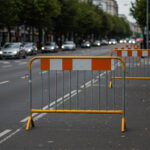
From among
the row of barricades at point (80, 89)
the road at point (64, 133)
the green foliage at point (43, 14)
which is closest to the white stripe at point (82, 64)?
the row of barricades at point (80, 89)

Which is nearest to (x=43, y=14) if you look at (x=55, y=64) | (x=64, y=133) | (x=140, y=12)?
(x=140, y=12)

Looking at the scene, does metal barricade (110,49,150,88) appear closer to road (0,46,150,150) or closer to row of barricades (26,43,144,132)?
row of barricades (26,43,144,132)

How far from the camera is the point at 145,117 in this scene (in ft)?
29.5

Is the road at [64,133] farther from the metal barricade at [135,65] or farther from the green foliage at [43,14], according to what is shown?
the green foliage at [43,14]

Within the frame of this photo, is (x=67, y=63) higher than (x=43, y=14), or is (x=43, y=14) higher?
(x=43, y=14)

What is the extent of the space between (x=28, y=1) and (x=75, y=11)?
66.1 feet

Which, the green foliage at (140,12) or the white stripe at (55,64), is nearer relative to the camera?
the white stripe at (55,64)

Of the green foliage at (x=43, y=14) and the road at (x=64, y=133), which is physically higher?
the green foliage at (x=43, y=14)

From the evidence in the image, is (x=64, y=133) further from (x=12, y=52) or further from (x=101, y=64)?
(x=12, y=52)

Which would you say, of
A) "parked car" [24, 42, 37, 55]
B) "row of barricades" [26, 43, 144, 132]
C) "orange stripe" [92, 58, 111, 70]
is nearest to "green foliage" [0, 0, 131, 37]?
"parked car" [24, 42, 37, 55]

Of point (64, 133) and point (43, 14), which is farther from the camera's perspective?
point (43, 14)

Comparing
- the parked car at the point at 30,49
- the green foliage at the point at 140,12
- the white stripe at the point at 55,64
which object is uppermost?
the green foliage at the point at 140,12

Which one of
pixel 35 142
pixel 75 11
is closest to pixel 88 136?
pixel 35 142

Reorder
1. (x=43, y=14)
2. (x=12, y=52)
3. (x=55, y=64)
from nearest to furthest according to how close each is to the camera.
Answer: (x=55, y=64) → (x=12, y=52) → (x=43, y=14)
